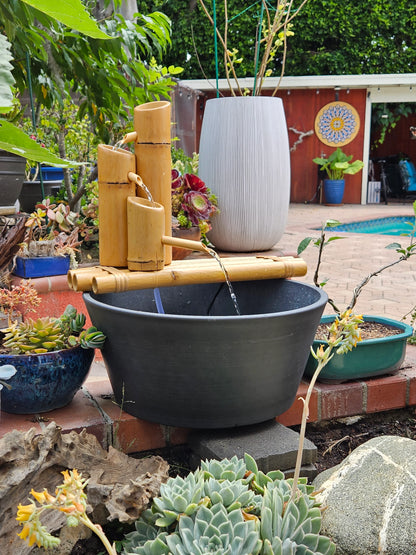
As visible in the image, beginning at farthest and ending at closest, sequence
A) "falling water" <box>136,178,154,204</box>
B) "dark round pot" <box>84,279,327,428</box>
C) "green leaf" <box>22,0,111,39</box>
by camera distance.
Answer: "falling water" <box>136,178,154,204</box> → "dark round pot" <box>84,279,327,428</box> → "green leaf" <box>22,0,111,39</box>

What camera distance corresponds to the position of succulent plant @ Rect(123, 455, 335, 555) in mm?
1177

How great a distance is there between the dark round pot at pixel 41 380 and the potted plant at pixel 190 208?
1411 mm

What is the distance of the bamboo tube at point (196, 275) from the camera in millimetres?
1702

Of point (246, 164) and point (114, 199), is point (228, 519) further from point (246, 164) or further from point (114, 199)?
point (246, 164)

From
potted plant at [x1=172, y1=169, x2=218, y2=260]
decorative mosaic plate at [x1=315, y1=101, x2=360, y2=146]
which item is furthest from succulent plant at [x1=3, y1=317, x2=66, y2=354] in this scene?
decorative mosaic plate at [x1=315, y1=101, x2=360, y2=146]

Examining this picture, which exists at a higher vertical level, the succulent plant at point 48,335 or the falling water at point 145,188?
the falling water at point 145,188

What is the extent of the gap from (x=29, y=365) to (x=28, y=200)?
11.3 feet

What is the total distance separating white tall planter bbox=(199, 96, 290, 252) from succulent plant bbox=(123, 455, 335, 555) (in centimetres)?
211

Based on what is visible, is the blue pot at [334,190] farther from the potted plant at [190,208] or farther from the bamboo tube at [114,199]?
the bamboo tube at [114,199]

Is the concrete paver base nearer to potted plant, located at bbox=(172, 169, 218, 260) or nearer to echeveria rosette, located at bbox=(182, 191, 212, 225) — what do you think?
potted plant, located at bbox=(172, 169, 218, 260)

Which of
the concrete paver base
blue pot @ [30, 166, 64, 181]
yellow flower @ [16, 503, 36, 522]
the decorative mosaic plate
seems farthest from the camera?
the decorative mosaic plate

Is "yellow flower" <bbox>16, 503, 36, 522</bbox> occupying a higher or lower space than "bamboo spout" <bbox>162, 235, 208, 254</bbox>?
lower

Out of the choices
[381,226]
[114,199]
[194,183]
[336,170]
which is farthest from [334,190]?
[114,199]

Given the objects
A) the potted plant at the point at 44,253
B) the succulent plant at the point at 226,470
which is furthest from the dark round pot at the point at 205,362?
the potted plant at the point at 44,253
